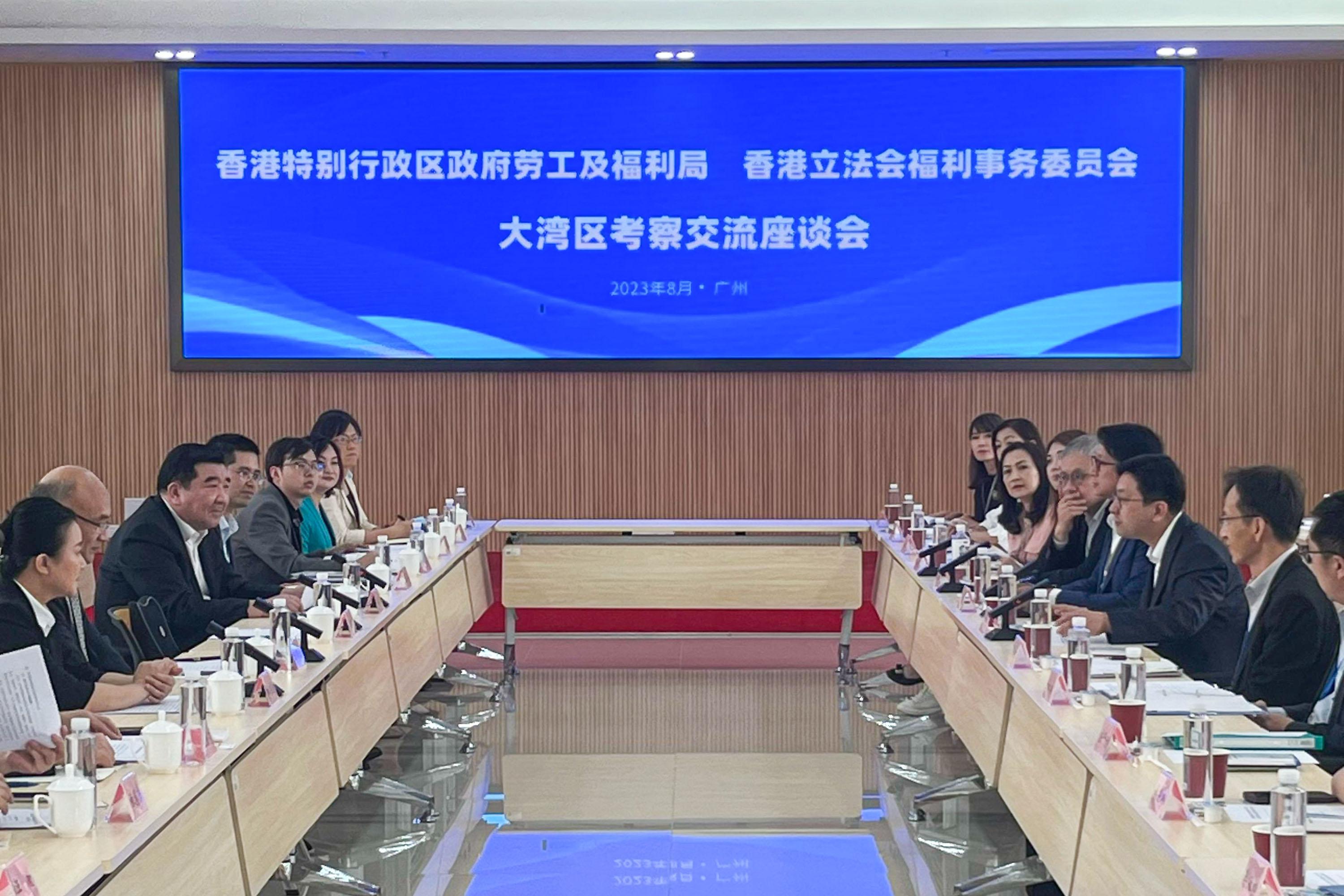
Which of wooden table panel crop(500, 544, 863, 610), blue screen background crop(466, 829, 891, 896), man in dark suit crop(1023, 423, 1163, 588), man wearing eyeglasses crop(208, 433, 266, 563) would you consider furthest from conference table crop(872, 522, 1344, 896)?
man wearing eyeglasses crop(208, 433, 266, 563)

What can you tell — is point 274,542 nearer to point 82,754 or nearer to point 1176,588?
point 1176,588

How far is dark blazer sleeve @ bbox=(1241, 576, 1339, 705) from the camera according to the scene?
13.1 ft

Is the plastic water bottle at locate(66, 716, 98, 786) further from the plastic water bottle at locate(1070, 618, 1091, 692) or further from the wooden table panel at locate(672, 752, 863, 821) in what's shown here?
the wooden table panel at locate(672, 752, 863, 821)

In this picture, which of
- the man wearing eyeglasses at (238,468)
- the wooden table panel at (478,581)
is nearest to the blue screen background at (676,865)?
the man wearing eyeglasses at (238,468)

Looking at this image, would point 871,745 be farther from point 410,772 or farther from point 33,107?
point 33,107

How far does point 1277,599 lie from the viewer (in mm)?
4012

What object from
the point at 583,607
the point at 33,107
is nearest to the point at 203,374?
the point at 33,107

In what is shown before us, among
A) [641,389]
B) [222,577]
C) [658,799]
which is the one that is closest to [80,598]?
[222,577]

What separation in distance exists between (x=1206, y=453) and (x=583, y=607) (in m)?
3.42

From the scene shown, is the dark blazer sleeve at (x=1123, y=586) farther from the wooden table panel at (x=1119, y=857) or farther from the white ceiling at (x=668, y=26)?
the white ceiling at (x=668, y=26)

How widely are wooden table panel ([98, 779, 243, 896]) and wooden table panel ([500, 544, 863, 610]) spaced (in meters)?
4.33

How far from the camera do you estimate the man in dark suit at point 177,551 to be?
518 centimetres

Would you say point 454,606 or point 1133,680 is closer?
point 1133,680

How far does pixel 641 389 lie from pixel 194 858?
584 centimetres
